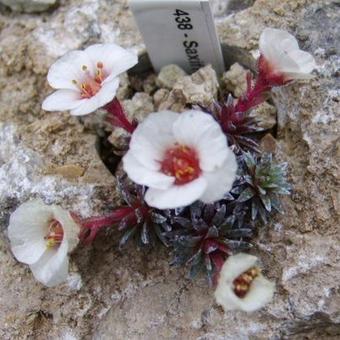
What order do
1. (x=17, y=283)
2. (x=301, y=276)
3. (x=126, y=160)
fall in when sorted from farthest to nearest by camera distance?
(x=17, y=283) < (x=301, y=276) < (x=126, y=160)

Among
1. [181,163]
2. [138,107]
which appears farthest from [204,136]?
[138,107]

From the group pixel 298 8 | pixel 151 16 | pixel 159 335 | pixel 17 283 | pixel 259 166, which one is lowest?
pixel 159 335

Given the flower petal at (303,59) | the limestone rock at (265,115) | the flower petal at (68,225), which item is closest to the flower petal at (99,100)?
the flower petal at (68,225)

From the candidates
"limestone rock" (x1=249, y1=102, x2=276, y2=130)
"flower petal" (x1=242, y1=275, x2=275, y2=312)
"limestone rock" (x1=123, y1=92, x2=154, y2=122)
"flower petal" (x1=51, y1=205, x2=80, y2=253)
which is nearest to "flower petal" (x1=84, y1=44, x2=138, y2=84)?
"limestone rock" (x1=123, y1=92, x2=154, y2=122)

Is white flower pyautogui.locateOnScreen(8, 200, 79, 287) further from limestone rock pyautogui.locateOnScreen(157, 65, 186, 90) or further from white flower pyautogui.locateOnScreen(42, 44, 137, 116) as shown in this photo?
limestone rock pyautogui.locateOnScreen(157, 65, 186, 90)

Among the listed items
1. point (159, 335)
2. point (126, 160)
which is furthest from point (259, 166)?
point (159, 335)

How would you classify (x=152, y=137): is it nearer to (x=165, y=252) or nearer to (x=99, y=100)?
(x=99, y=100)

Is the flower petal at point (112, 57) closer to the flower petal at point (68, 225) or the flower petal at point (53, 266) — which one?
the flower petal at point (68, 225)

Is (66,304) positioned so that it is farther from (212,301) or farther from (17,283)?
(212,301)
